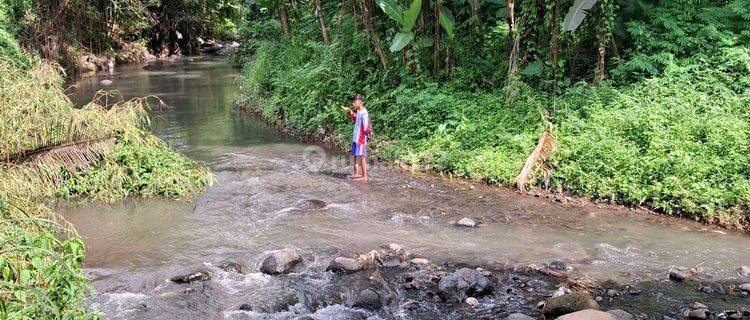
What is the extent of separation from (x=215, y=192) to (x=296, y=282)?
4084 mm

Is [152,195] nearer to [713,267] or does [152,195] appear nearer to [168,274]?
[168,274]

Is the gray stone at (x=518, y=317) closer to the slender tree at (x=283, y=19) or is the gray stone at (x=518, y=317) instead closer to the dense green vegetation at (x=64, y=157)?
the dense green vegetation at (x=64, y=157)

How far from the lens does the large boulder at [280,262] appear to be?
24.2 feet

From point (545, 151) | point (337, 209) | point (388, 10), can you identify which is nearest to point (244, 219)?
point (337, 209)

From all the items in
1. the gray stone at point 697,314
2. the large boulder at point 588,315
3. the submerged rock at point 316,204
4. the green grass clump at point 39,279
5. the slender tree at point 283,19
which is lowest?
the submerged rock at point 316,204

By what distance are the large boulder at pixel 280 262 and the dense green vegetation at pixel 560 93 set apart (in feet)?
14.7

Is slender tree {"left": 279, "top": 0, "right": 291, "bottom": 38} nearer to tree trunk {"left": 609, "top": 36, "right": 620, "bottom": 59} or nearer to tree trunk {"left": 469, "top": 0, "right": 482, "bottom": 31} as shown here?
tree trunk {"left": 469, "top": 0, "right": 482, "bottom": 31}

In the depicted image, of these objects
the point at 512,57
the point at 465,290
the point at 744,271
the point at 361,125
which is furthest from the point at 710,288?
the point at 512,57

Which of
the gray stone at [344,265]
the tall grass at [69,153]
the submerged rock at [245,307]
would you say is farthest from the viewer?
the tall grass at [69,153]

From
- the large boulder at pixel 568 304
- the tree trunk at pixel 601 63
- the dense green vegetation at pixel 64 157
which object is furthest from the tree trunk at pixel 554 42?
the large boulder at pixel 568 304

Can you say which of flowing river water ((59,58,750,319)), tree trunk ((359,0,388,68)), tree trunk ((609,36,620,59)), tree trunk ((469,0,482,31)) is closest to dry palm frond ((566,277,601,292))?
flowing river water ((59,58,750,319))

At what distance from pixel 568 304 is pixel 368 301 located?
1888 mm

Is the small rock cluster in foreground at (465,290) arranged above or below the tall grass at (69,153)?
below

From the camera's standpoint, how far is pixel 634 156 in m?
9.97
